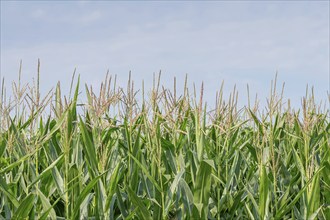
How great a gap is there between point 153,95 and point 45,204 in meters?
0.97

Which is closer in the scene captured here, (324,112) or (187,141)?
(187,141)

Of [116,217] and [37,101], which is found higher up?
[37,101]

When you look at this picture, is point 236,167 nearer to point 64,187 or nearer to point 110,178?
point 110,178

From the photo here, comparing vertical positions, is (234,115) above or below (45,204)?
above

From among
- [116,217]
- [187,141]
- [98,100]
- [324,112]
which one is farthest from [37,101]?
[324,112]

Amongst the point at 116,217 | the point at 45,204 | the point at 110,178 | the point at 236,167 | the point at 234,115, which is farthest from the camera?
the point at 234,115

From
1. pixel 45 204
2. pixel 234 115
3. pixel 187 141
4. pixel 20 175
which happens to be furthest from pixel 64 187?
pixel 234 115

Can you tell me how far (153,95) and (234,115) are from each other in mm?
1446

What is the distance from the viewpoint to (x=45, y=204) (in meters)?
2.97

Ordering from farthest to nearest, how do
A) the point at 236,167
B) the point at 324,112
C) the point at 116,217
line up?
1. the point at 324,112
2. the point at 236,167
3. the point at 116,217

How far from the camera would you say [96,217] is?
3.09 meters

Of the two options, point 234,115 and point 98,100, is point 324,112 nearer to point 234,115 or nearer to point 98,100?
point 234,115

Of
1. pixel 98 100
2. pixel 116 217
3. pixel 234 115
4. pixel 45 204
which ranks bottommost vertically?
pixel 116 217

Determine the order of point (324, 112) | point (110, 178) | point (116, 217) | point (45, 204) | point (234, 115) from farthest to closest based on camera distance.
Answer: point (324, 112)
point (234, 115)
point (116, 217)
point (110, 178)
point (45, 204)
